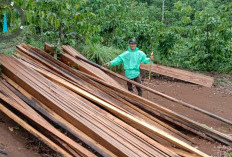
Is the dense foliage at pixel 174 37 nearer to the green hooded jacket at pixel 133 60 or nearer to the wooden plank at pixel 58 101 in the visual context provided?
the green hooded jacket at pixel 133 60

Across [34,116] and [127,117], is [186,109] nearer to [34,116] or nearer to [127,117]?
[127,117]

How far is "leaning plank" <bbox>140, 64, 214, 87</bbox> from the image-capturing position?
7657 millimetres

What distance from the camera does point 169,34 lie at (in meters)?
8.80

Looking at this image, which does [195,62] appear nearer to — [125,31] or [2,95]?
[125,31]

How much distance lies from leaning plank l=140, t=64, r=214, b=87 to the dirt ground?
16 cm

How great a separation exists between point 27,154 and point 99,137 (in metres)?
0.92

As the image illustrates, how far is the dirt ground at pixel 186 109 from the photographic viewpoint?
3350 millimetres

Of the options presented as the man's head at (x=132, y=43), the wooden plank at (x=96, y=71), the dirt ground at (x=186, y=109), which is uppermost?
the man's head at (x=132, y=43)

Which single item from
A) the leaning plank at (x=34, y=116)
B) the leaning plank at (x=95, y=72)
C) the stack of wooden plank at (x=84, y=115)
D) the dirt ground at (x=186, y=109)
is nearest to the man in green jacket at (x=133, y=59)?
the leaning plank at (x=95, y=72)

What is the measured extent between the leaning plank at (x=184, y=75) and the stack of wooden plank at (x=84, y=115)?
11.2ft

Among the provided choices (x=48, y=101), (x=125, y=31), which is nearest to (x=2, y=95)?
(x=48, y=101)

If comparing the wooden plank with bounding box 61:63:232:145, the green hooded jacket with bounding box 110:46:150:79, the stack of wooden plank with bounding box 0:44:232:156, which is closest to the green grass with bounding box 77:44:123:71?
the green hooded jacket with bounding box 110:46:150:79

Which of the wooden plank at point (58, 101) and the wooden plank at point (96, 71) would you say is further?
the wooden plank at point (96, 71)

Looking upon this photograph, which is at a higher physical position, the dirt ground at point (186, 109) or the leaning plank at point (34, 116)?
the leaning plank at point (34, 116)
